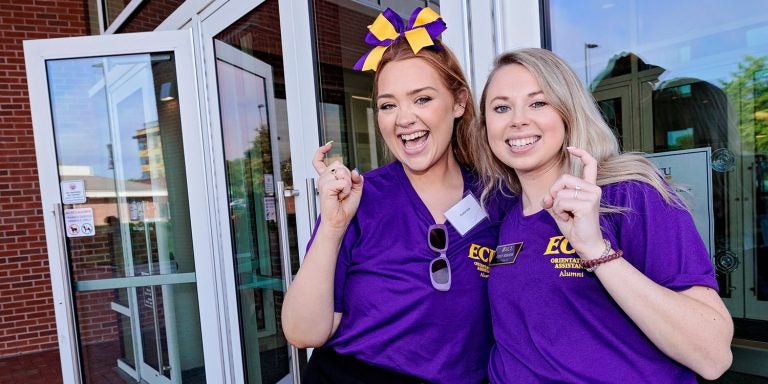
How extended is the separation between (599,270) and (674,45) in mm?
1322

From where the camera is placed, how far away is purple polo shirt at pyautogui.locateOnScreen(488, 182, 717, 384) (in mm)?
818

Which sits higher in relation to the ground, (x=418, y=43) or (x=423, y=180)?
(x=418, y=43)

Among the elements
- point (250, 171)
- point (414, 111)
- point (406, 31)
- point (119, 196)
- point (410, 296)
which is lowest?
point (410, 296)

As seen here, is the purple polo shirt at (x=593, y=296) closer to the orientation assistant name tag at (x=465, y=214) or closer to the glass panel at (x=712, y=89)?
the orientation assistant name tag at (x=465, y=214)

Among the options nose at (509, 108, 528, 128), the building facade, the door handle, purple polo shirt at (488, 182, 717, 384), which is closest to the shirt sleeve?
purple polo shirt at (488, 182, 717, 384)

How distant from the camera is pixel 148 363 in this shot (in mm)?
3762

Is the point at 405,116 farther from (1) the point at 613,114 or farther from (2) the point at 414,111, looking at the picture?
(1) the point at 613,114

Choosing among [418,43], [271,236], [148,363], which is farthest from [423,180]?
[148,363]

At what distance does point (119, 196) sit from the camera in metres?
3.44

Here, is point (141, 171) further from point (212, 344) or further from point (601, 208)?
point (601, 208)

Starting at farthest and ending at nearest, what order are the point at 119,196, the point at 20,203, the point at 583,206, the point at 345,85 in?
the point at 20,203 < the point at 119,196 < the point at 345,85 < the point at 583,206

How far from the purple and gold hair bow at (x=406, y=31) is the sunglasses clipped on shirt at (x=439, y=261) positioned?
444mm

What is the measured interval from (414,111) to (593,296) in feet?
1.93

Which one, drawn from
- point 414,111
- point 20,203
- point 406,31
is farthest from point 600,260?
point 20,203
